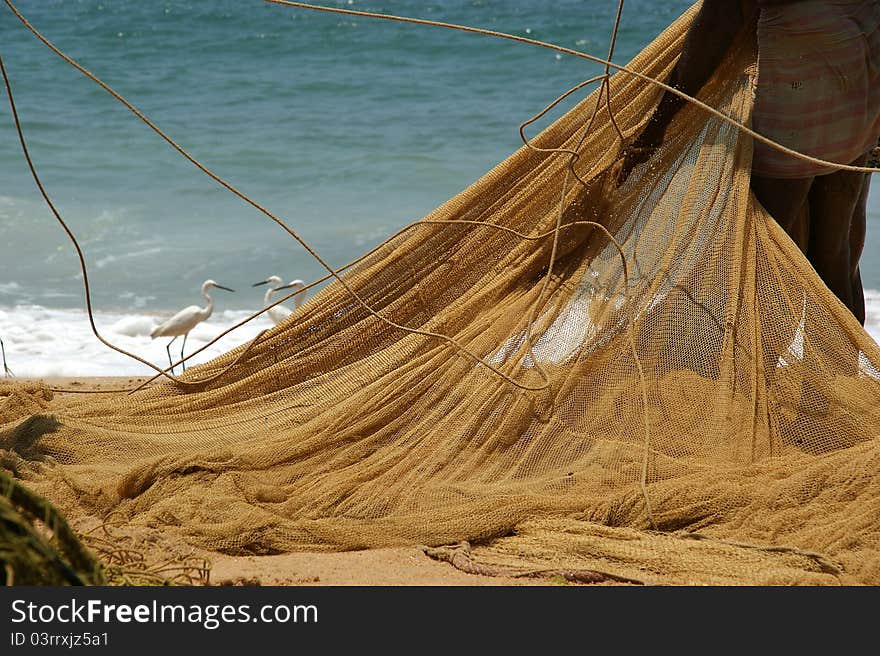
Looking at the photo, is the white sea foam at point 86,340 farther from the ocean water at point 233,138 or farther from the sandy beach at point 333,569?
the sandy beach at point 333,569

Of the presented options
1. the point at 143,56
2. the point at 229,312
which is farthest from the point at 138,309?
the point at 143,56

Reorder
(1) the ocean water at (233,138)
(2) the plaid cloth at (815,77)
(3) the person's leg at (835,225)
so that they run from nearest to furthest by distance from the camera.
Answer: (2) the plaid cloth at (815,77) → (3) the person's leg at (835,225) → (1) the ocean water at (233,138)

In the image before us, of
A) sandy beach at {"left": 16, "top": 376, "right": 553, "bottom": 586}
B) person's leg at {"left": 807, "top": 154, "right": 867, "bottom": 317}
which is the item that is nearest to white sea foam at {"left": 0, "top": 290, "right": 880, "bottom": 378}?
person's leg at {"left": 807, "top": 154, "right": 867, "bottom": 317}

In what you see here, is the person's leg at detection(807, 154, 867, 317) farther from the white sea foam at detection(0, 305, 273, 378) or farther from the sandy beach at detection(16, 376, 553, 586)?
the white sea foam at detection(0, 305, 273, 378)

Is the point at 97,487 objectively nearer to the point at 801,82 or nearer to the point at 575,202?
the point at 575,202

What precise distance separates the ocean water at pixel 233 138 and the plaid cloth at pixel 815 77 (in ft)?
14.6

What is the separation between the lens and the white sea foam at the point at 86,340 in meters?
6.82

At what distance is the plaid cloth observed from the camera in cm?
366

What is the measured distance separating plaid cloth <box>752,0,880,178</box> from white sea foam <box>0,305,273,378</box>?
14.3 feet

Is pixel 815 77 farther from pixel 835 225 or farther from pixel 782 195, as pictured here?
pixel 835 225

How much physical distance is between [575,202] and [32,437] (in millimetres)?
2097

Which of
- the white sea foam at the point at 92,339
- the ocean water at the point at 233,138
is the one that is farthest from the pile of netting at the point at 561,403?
the ocean water at the point at 233,138
